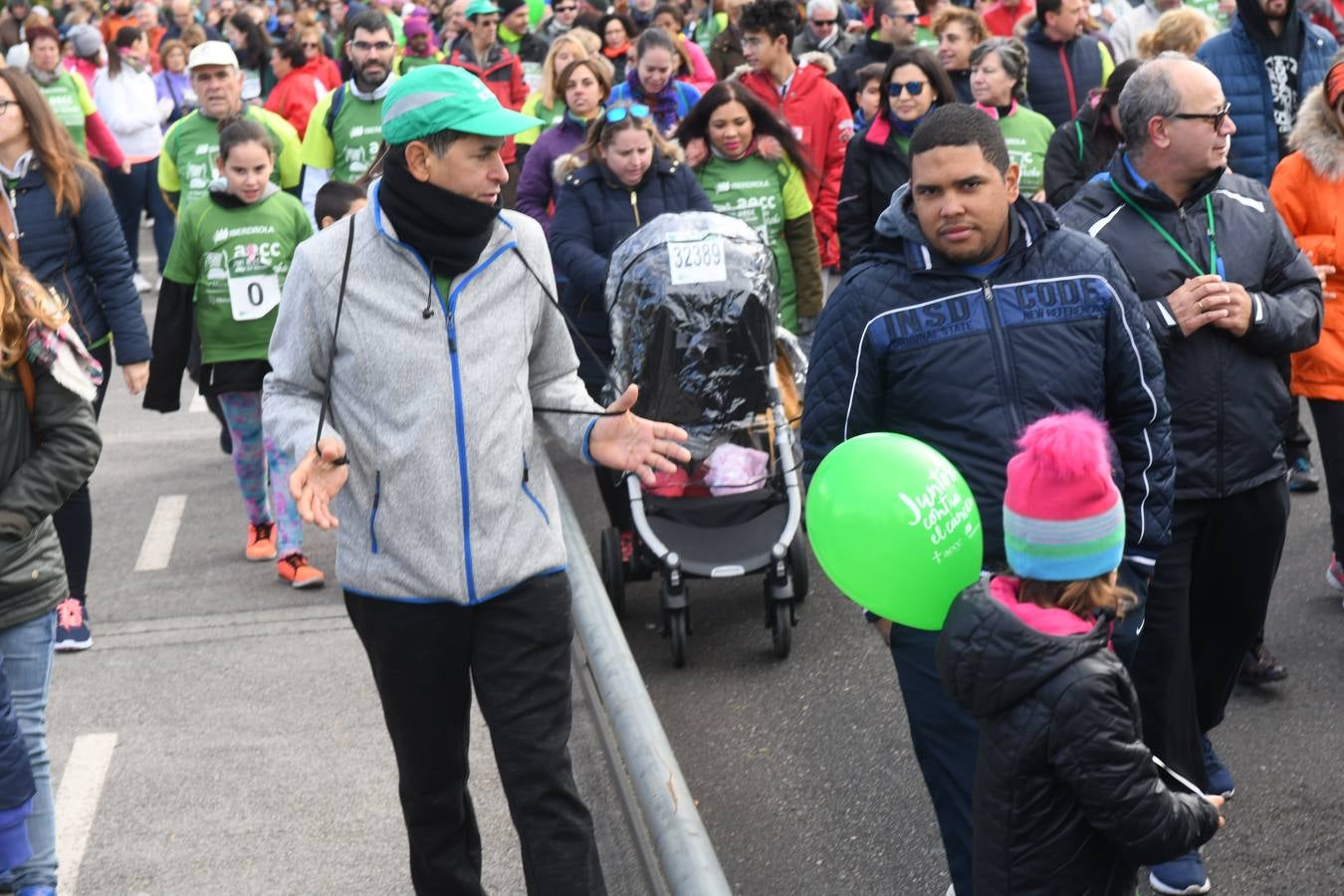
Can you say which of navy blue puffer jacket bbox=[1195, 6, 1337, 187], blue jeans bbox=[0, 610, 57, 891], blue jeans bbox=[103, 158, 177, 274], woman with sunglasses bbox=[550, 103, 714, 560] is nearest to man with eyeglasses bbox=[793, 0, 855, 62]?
blue jeans bbox=[103, 158, 177, 274]

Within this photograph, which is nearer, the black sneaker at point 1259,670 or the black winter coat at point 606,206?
the black sneaker at point 1259,670

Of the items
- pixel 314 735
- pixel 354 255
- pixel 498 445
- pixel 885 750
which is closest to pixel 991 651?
pixel 498 445

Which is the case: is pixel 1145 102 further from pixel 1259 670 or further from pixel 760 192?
pixel 760 192

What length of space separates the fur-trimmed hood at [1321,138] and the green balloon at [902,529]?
10.2 ft

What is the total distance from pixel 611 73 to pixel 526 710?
6635mm

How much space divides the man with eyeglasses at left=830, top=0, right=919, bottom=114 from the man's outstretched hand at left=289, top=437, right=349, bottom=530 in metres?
9.23

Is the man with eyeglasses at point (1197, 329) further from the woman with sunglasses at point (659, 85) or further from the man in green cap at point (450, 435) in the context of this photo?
the woman with sunglasses at point (659, 85)

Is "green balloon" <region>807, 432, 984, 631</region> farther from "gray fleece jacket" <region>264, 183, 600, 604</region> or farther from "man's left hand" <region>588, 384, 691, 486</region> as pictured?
"gray fleece jacket" <region>264, 183, 600, 604</region>

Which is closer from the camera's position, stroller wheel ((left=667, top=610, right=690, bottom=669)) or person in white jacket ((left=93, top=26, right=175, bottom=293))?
stroller wheel ((left=667, top=610, right=690, bottom=669))

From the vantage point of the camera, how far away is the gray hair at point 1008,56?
9344 millimetres

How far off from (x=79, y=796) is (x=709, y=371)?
9.46 ft

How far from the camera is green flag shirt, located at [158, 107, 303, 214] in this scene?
1015cm

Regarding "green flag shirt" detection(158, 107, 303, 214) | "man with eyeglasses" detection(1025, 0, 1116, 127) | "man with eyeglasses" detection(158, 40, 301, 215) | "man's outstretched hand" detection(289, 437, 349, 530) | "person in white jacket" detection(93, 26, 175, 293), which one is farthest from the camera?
"person in white jacket" detection(93, 26, 175, 293)

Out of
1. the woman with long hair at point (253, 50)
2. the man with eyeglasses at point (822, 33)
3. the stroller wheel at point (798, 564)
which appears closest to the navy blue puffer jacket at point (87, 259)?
the stroller wheel at point (798, 564)
